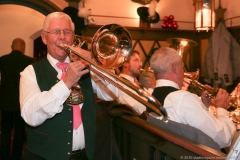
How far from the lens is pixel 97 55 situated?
218cm

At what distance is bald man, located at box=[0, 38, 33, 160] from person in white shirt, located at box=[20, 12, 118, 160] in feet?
7.57

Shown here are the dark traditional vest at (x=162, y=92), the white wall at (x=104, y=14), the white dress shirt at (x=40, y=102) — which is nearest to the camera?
the white dress shirt at (x=40, y=102)

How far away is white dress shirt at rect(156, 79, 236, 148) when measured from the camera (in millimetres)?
2088

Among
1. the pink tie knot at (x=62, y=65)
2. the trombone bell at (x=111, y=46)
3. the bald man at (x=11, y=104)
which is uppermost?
the trombone bell at (x=111, y=46)

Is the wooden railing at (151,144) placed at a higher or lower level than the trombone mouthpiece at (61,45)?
lower

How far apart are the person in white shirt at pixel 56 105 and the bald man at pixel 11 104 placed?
2.31 m

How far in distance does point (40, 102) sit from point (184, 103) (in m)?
0.93

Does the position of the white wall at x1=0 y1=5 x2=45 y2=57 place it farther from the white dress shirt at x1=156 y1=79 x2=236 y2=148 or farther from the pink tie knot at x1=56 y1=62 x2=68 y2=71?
the white dress shirt at x1=156 y1=79 x2=236 y2=148

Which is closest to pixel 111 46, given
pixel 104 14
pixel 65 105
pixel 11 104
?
pixel 65 105

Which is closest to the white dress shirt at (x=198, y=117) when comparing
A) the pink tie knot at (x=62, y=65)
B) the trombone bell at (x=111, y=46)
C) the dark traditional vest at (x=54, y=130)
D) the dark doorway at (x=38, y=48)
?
the trombone bell at (x=111, y=46)

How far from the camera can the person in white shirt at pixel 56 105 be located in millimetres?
1798

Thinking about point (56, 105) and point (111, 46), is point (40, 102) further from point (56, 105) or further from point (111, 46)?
point (111, 46)

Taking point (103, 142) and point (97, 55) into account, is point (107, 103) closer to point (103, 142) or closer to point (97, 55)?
point (103, 142)

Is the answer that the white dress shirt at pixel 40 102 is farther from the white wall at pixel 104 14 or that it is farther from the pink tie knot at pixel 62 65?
the white wall at pixel 104 14
